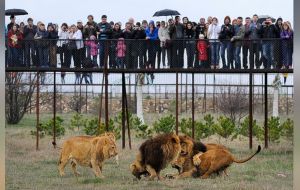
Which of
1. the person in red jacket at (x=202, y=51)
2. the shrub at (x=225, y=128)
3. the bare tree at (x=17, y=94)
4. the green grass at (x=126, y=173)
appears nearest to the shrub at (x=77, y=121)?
the green grass at (x=126, y=173)

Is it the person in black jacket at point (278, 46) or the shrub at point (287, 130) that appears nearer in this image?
the person in black jacket at point (278, 46)

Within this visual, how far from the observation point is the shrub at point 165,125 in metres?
13.0

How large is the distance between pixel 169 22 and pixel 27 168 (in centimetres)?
294

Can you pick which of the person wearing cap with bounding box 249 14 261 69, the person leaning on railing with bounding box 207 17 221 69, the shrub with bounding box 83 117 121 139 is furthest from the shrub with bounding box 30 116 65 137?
the person wearing cap with bounding box 249 14 261 69

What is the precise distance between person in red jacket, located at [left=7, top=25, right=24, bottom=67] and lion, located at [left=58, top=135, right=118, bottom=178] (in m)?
1.33

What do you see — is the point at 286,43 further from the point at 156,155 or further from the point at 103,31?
the point at 103,31

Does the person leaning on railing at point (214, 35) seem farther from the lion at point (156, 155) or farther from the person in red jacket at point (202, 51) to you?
the lion at point (156, 155)

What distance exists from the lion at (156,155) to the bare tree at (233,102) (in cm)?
227

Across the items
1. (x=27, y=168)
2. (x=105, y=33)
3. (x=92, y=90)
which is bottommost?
(x=27, y=168)

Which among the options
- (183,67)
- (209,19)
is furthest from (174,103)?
(209,19)

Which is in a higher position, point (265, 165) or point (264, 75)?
point (264, 75)

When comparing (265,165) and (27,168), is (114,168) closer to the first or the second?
(27,168)

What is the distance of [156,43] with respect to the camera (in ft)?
37.9

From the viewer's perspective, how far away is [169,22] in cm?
1141
